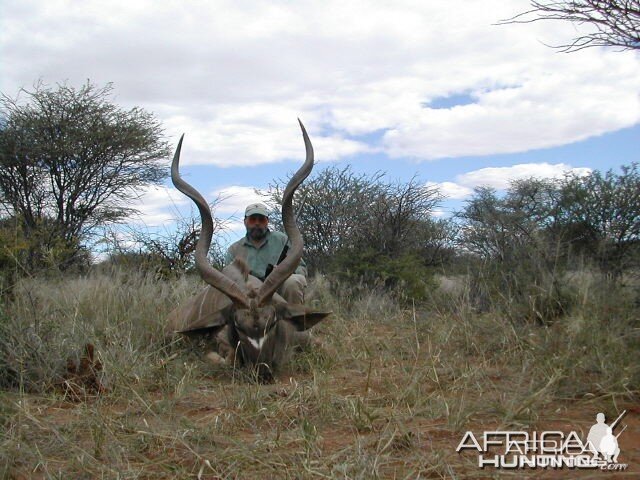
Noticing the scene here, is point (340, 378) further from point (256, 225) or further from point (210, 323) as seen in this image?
point (256, 225)

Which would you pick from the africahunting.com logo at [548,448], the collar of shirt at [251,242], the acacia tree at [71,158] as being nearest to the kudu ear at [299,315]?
the collar of shirt at [251,242]

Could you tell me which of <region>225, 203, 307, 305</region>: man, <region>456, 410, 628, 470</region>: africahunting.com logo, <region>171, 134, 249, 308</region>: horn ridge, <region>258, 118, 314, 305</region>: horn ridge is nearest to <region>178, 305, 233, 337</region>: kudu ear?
<region>171, 134, 249, 308</region>: horn ridge

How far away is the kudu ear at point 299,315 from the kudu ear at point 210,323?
402 millimetres

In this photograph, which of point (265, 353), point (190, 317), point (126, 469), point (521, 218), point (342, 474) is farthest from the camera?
point (521, 218)

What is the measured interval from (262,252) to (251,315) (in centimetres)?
175

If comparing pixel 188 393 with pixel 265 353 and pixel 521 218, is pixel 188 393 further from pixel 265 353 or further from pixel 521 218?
pixel 521 218

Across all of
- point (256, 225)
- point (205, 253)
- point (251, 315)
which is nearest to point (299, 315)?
point (251, 315)

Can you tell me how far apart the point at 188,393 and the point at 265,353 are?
91 cm

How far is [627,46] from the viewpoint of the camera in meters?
4.04

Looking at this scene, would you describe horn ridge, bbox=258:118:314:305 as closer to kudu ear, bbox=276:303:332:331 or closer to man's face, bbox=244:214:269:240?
kudu ear, bbox=276:303:332:331

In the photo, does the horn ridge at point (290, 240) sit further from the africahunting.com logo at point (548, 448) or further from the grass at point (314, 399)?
the africahunting.com logo at point (548, 448)

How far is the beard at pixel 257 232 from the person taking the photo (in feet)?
21.8

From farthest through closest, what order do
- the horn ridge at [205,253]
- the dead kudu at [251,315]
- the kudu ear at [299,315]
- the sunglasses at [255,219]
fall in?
the sunglasses at [255,219]
the kudu ear at [299,315]
the horn ridge at [205,253]
the dead kudu at [251,315]

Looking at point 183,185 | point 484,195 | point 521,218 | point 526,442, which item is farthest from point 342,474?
point 484,195
